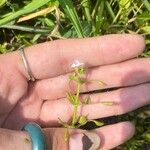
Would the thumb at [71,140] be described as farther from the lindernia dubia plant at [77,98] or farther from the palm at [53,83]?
the palm at [53,83]

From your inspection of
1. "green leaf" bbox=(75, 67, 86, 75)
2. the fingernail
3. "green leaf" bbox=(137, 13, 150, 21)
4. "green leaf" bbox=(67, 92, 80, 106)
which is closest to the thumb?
the fingernail

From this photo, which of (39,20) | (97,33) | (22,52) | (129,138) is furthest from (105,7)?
(129,138)

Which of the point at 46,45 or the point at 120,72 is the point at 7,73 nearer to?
the point at 46,45

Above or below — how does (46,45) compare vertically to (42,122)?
above

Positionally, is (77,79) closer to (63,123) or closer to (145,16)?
(63,123)

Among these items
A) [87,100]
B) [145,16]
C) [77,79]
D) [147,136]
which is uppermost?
[145,16]

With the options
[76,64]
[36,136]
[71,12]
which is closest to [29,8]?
[71,12]
